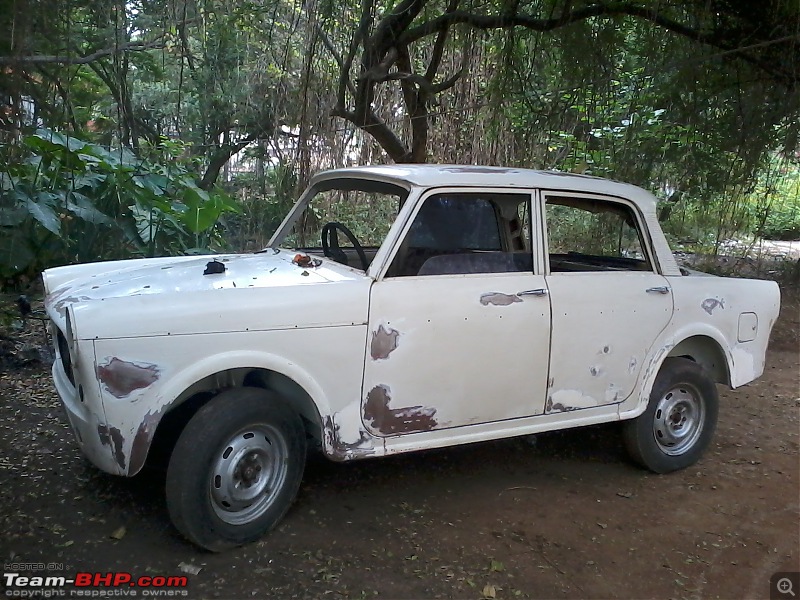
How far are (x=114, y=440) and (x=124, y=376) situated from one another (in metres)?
0.27

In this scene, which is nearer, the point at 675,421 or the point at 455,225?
the point at 455,225

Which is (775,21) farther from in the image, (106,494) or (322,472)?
(106,494)

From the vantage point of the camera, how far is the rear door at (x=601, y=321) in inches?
146

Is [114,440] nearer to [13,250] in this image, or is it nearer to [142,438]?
[142,438]

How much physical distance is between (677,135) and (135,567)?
298 inches

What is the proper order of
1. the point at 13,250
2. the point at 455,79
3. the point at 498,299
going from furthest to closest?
the point at 455,79 < the point at 13,250 < the point at 498,299

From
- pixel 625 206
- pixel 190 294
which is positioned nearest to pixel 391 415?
pixel 190 294

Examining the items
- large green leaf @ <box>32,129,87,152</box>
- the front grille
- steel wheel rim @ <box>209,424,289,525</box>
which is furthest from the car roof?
large green leaf @ <box>32,129,87,152</box>

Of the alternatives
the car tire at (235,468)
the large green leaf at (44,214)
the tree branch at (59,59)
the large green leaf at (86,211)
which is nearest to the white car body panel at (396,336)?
the car tire at (235,468)

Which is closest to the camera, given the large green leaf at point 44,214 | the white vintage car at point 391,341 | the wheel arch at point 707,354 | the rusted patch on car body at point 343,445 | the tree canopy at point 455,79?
the white vintage car at point 391,341

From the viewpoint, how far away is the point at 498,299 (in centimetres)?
349

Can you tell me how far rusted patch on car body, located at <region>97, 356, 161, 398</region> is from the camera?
268cm

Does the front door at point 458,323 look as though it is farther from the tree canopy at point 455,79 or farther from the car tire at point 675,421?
the tree canopy at point 455,79

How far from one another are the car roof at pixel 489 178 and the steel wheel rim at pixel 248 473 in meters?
1.45
